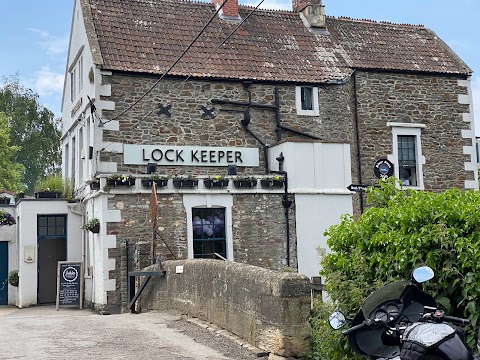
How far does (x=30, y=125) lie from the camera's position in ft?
168

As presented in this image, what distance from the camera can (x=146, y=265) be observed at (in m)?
17.2

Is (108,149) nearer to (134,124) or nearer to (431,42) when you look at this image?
(134,124)

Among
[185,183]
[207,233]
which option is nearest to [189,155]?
[185,183]

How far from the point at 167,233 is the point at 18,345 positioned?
842cm

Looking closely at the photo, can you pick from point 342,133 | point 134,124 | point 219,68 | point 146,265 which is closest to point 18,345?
point 146,265

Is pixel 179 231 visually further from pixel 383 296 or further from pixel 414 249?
pixel 383 296

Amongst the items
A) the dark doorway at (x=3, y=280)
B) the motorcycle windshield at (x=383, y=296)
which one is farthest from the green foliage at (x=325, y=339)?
the dark doorway at (x=3, y=280)

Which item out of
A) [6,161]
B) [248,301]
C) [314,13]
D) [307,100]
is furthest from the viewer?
[6,161]

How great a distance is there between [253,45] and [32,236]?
9465 mm

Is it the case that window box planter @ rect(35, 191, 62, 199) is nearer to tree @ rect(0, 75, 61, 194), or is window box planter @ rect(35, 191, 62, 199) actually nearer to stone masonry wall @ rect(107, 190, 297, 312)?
stone masonry wall @ rect(107, 190, 297, 312)

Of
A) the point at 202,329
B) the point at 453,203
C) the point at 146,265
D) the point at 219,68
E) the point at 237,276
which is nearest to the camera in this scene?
the point at 453,203

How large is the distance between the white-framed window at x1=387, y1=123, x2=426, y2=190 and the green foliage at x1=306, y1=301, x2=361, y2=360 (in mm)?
15043

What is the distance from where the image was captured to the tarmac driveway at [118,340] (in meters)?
9.62

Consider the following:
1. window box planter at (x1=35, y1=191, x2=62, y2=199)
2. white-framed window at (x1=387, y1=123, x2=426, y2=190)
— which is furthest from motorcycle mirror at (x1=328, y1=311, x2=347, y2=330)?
white-framed window at (x1=387, y1=123, x2=426, y2=190)
